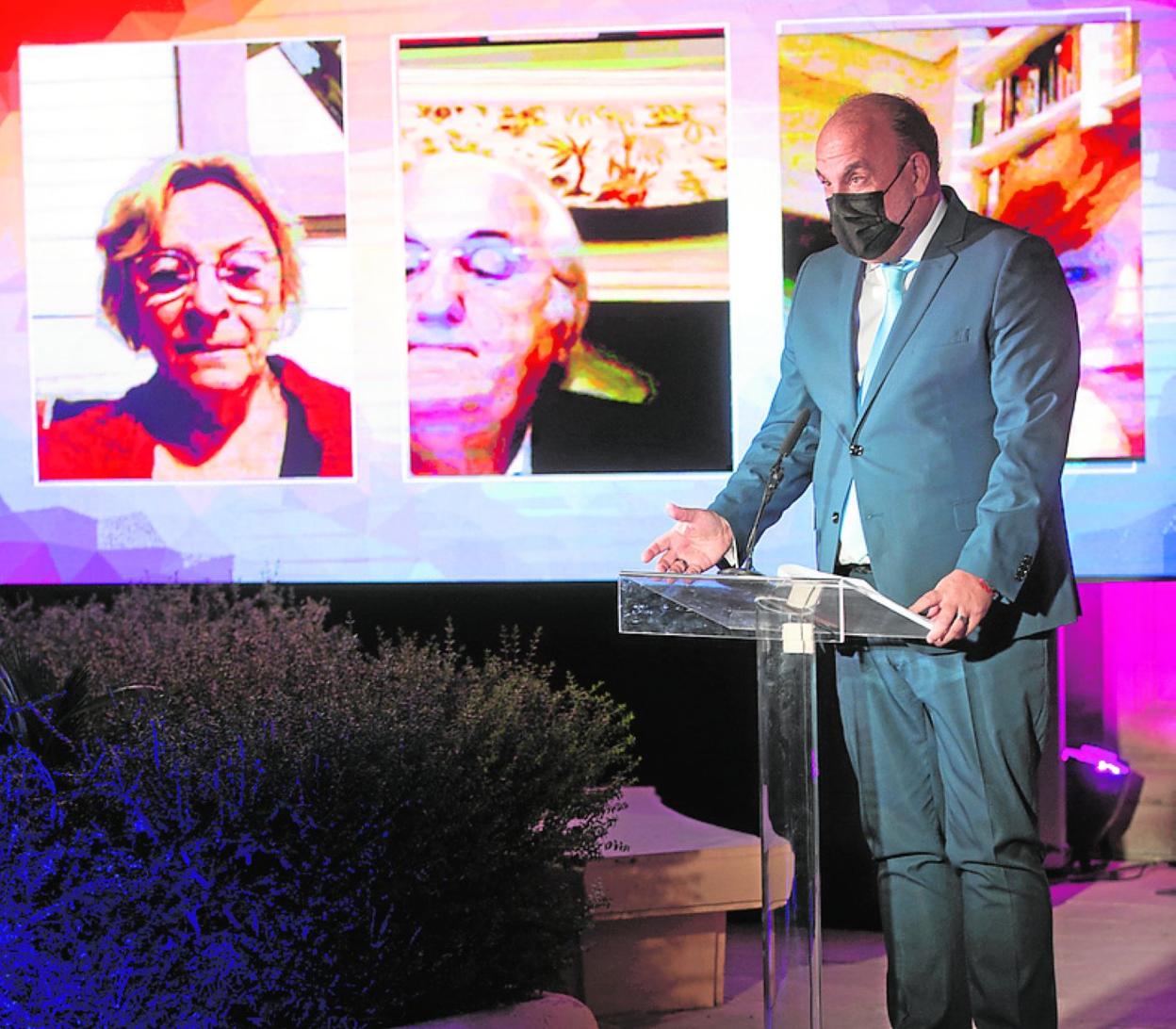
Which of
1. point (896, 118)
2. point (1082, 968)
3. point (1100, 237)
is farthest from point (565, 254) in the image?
point (1082, 968)

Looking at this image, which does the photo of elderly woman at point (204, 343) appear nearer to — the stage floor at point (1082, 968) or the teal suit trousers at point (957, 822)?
the stage floor at point (1082, 968)

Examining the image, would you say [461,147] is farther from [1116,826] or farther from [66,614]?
[1116,826]

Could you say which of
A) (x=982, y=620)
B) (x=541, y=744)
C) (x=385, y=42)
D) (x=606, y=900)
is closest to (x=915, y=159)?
(x=982, y=620)

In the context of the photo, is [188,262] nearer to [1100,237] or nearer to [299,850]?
[1100,237]

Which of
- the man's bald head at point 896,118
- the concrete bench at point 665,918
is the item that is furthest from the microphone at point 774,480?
the concrete bench at point 665,918

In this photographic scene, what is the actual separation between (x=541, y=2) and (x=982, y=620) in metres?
2.87

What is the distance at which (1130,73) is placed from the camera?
15.1 feet

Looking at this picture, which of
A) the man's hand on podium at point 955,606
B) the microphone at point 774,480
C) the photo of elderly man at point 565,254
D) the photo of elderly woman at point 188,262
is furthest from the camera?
the photo of elderly woman at point 188,262

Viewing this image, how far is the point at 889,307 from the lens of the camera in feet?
8.98

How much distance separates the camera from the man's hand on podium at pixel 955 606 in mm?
2305

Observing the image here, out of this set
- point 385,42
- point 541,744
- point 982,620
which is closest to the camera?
point 982,620

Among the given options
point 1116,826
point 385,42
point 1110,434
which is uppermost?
point 385,42

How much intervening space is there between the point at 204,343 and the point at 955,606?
128 inches

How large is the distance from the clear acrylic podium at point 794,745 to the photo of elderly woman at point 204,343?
2.94 meters
